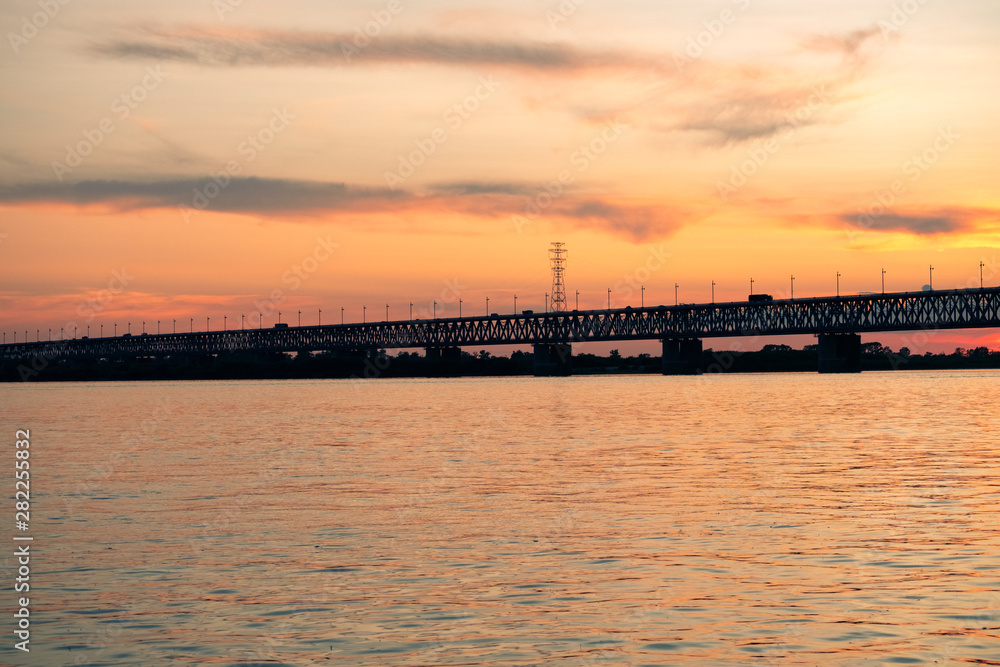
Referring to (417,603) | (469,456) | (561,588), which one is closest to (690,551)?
(561,588)

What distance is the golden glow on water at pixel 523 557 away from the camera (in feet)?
48.7

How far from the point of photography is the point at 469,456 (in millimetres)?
44094

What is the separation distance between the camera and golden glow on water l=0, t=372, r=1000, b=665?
1485 cm

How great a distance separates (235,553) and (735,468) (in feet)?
66.8

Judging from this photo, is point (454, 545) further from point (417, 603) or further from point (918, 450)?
point (918, 450)

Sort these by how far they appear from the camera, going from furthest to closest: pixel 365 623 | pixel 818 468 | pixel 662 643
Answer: pixel 818 468, pixel 365 623, pixel 662 643

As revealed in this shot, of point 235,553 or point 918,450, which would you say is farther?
point 918,450

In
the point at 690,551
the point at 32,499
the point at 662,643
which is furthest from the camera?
the point at 32,499

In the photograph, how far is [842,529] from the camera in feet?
77.5

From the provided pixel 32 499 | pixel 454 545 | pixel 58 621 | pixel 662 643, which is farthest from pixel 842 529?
pixel 32 499

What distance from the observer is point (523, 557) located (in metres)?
20.9

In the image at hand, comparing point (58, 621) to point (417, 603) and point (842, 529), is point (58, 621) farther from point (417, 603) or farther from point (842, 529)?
point (842, 529)

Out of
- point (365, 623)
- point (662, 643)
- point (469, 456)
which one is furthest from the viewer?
point (469, 456)

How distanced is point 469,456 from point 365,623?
28.2 m
